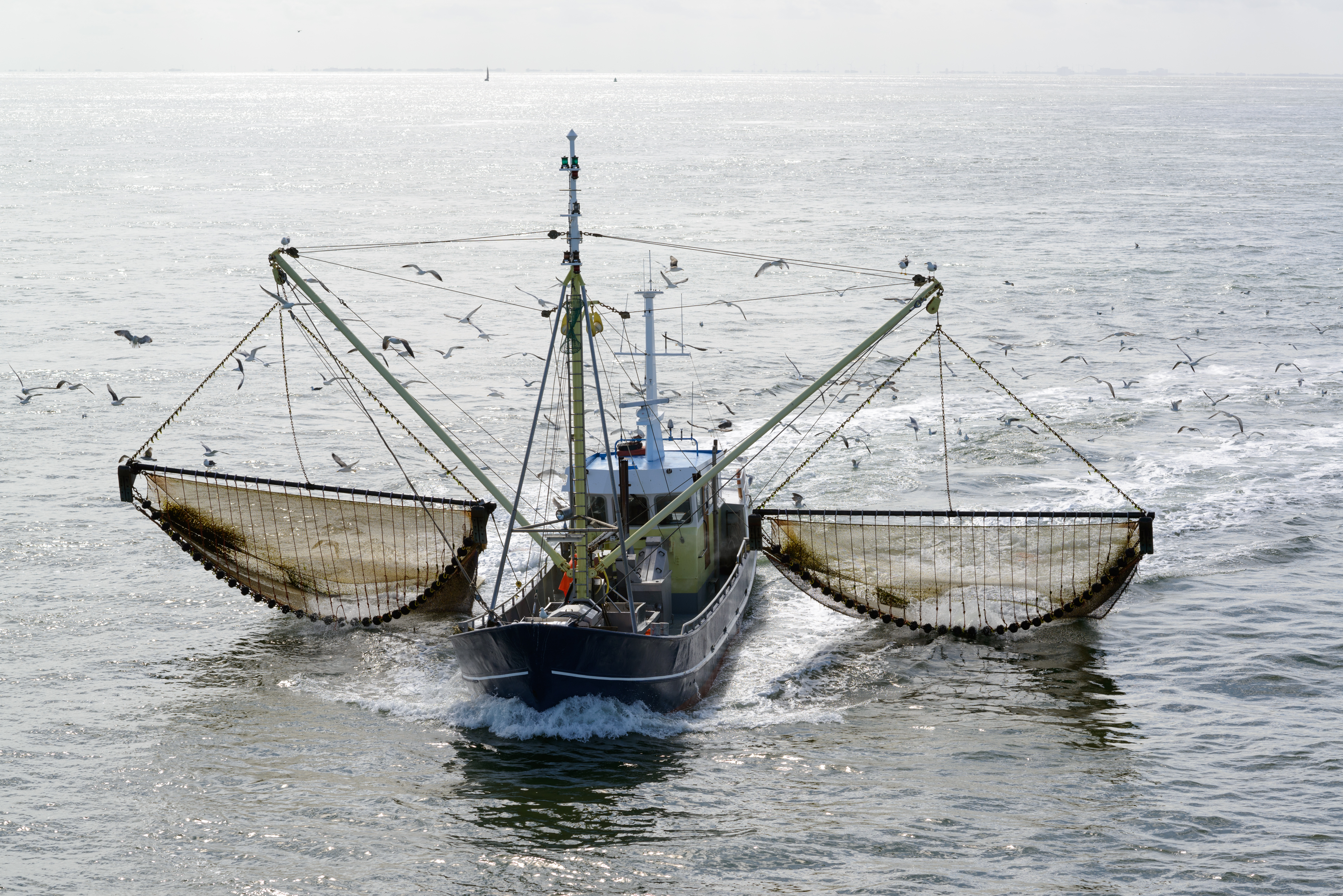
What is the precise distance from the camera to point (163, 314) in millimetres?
65938

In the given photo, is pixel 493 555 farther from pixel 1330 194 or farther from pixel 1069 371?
pixel 1330 194

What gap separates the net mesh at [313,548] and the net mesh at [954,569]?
24.4ft

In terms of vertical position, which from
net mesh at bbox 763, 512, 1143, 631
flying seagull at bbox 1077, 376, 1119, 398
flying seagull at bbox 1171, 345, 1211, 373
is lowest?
net mesh at bbox 763, 512, 1143, 631

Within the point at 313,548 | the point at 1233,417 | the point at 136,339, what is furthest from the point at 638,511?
the point at 1233,417

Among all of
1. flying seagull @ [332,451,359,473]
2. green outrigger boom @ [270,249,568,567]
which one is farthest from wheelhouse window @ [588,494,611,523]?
flying seagull @ [332,451,359,473]

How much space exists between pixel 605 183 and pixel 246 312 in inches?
2916

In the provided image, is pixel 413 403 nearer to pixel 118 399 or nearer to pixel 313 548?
pixel 313 548

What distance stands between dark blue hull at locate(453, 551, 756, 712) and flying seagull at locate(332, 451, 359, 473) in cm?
1318

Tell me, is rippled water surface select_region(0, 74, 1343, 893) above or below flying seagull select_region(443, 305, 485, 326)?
below

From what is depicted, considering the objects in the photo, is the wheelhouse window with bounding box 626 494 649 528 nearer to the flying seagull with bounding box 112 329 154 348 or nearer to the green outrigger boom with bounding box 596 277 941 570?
the green outrigger boom with bounding box 596 277 941 570

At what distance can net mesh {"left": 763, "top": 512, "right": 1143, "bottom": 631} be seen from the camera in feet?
91.9

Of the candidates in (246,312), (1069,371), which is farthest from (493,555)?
(246,312)

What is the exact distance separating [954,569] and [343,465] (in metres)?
17.1

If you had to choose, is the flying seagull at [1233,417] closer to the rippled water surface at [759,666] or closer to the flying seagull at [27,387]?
the rippled water surface at [759,666]
